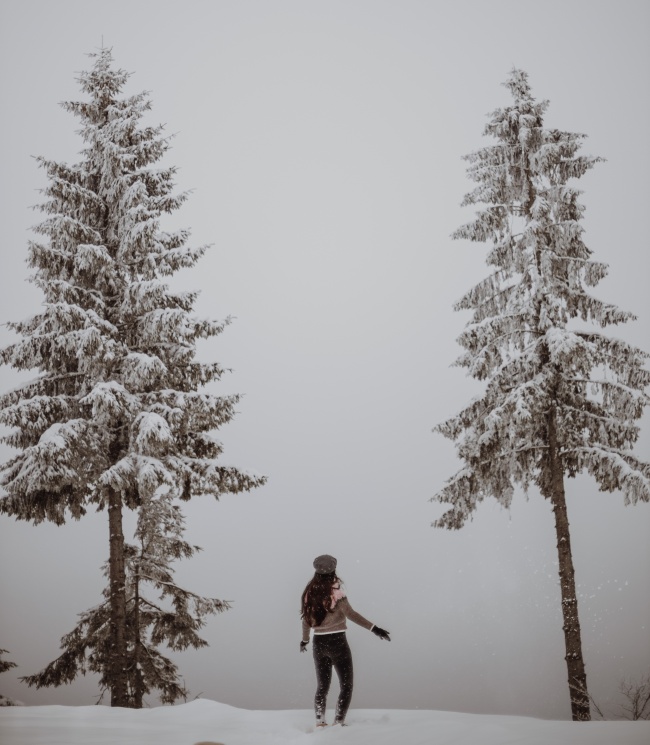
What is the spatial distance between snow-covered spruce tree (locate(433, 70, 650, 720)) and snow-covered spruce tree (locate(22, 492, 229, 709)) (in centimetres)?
710

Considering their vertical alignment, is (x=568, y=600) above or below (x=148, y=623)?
above

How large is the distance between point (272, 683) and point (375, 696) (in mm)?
25715

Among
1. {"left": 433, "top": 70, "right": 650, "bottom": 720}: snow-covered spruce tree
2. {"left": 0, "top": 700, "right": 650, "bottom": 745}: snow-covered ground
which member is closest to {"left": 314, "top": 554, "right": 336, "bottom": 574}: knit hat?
{"left": 0, "top": 700, "right": 650, "bottom": 745}: snow-covered ground

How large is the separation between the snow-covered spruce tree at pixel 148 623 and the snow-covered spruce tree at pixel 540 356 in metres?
7.10

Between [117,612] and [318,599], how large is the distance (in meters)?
6.73

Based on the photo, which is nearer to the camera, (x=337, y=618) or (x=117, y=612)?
(x=337, y=618)

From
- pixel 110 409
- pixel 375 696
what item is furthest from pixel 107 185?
pixel 375 696

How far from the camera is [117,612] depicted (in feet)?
44.4

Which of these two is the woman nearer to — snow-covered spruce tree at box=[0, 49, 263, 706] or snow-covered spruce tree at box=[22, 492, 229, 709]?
snow-covered spruce tree at box=[0, 49, 263, 706]

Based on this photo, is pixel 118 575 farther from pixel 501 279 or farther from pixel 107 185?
pixel 501 279

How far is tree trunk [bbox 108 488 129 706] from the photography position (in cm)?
1319

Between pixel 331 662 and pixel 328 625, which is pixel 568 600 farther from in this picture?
pixel 328 625

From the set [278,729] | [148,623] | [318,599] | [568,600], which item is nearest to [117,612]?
[148,623]

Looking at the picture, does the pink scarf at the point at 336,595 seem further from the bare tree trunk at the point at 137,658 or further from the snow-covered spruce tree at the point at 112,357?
the bare tree trunk at the point at 137,658
